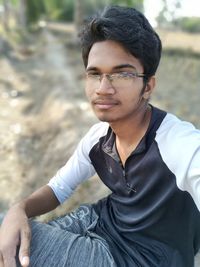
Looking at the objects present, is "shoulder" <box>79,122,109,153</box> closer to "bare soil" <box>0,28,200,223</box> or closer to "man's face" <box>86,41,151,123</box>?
"man's face" <box>86,41,151,123</box>

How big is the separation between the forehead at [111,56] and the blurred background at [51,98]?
235 cm

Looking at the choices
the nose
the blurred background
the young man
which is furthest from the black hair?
the blurred background

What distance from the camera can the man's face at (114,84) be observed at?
1.65m

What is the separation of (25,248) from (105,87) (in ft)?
2.31

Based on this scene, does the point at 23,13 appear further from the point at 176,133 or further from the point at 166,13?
the point at 176,133

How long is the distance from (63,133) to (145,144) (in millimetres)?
4308

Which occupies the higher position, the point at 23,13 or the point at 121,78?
the point at 121,78

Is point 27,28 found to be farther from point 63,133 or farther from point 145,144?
point 145,144

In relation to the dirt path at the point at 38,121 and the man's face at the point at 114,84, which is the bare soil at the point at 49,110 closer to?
the dirt path at the point at 38,121

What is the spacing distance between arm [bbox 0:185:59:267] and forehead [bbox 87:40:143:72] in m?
0.72

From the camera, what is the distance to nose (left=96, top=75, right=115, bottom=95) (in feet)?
5.45

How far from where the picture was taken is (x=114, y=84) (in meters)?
1.67

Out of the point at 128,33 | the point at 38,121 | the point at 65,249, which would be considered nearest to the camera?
the point at 128,33

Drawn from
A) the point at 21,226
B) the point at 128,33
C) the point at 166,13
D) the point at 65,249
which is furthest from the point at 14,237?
the point at 166,13
